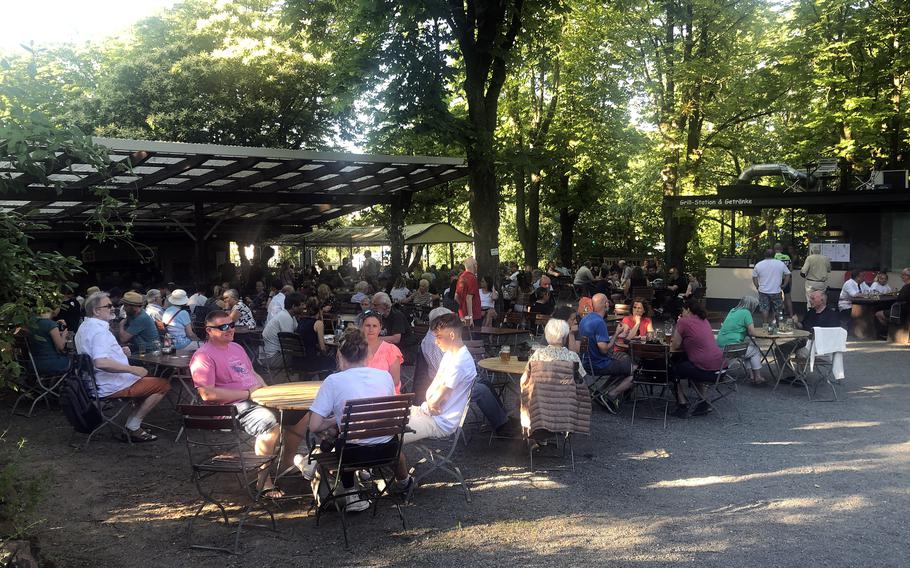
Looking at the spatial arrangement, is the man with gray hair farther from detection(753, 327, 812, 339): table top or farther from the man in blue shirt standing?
detection(753, 327, 812, 339): table top

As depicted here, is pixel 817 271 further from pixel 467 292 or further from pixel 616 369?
pixel 616 369

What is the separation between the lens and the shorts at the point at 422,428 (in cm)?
572

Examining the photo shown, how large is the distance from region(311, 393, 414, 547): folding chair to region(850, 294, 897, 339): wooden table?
12.8 m

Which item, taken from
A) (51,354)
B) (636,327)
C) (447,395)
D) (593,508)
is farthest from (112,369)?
(636,327)

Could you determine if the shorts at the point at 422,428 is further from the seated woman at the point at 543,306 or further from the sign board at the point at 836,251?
the sign board at the point at 836,251

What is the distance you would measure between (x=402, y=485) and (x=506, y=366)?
1975mm

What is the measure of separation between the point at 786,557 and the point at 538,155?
37.5 feet

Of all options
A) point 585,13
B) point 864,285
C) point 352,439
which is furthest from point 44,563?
point 585,13

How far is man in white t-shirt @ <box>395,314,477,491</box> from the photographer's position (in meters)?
5.82

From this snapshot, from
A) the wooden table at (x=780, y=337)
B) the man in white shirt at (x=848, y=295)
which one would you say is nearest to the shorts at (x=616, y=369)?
the wooden table at (x=780, y=337)

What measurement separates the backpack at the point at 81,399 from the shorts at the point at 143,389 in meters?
0.27

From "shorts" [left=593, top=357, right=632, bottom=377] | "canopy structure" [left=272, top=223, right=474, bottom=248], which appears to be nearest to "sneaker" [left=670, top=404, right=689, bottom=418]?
"shorts" [left=593, top=357, right=632, bottom=377]

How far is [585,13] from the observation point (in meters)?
24.0

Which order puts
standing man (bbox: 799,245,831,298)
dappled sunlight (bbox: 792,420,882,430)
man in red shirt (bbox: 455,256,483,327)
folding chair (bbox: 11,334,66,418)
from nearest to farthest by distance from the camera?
1. dappled sunlight (bbox: 792,420,882,430)
2. folding chair (bbox: 11,334,66,418)
3. man in red shirt (bbox: 455,256,483,327)
4. standing man (bbox: 799,245,831,298)
